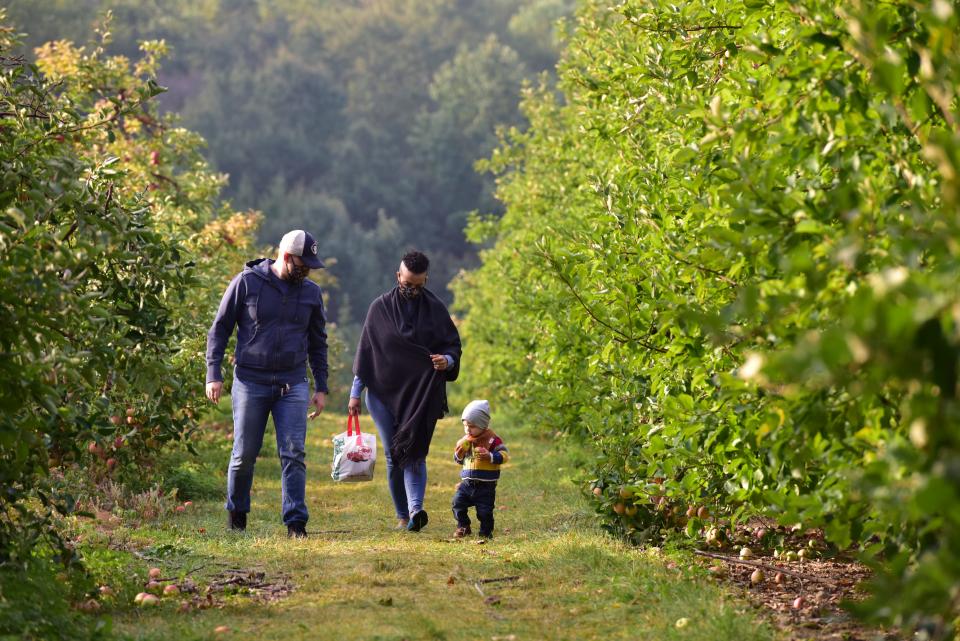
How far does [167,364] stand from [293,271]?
6.98 feet

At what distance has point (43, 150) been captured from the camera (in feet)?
19.6

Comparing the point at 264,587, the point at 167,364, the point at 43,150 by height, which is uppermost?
the point at 43,150

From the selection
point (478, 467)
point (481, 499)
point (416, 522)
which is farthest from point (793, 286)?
point (416, 522)

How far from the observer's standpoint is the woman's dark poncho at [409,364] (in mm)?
8766

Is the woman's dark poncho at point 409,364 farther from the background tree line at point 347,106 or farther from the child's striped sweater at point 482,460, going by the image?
the background tree line at point 347,106

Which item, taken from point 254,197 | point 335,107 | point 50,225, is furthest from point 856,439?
point 335,107

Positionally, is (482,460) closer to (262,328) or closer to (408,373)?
(408,373)

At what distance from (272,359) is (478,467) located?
5.38 feet

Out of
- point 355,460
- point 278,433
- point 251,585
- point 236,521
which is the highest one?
point 278,433

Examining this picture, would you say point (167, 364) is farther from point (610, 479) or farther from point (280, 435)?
point (610, 479)

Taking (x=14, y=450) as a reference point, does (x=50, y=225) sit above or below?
above

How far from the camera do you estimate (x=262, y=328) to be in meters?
8.21

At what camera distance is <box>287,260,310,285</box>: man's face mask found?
324 inches

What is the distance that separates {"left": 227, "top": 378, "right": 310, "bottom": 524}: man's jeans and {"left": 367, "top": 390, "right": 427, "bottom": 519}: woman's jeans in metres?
0.69
